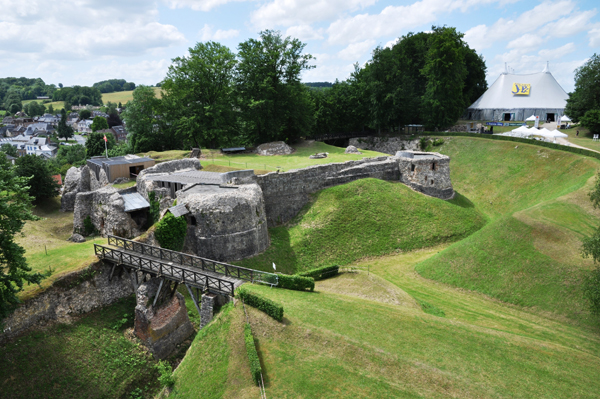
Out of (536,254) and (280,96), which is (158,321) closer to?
(536,254)

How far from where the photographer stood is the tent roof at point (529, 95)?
63562mm

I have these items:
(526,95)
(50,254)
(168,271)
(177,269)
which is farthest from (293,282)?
(526,95)

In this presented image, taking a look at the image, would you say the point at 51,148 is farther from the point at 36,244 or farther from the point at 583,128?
the point at 583,128

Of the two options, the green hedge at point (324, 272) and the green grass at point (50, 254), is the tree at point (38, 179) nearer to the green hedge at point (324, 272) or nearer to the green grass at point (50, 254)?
the green grass at point (50, 254)

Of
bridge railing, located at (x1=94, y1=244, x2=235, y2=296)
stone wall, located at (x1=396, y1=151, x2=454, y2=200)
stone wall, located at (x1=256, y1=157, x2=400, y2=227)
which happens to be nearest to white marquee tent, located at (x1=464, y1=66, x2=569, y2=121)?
stone wall, located at (x1=396, y1=151, x2=454, y2=200)

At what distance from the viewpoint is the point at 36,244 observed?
81.8 feet

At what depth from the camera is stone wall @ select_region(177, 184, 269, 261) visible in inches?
1013

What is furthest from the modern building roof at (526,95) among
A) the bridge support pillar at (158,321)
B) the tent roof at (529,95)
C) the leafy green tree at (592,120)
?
the bridge support pillar at (158,321)

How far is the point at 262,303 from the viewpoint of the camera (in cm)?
1688

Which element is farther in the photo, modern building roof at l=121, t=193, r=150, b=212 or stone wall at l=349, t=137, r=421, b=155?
stone wall at l=349, t=137, r=421, b=155

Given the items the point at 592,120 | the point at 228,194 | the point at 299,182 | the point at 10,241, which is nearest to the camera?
the point at 10,241

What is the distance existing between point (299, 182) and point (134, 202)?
14290mm

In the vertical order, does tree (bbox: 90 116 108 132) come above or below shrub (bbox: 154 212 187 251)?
above

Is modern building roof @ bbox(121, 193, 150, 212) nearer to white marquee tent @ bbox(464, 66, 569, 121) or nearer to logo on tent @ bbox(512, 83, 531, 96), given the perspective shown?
white marquee tent @ bbox(464, 66, 569, 121)
